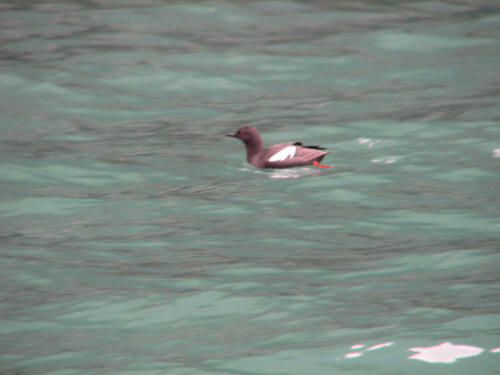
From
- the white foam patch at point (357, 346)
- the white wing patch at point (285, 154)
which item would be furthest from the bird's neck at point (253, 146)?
the white foam patch at point (357, 346)

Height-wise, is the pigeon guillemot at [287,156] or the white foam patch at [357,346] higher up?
the pigeon guillemot at [287,156]

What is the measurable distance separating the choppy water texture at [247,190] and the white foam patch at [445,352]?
0.01 m

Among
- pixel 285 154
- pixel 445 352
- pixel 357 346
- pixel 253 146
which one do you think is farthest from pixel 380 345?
pixel 253 146

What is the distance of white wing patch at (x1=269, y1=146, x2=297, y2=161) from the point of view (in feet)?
36.1

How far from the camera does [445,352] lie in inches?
223

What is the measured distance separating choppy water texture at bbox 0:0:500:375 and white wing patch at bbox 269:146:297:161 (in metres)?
0.20

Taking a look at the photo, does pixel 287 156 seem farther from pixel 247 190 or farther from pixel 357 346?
pixel 357 346

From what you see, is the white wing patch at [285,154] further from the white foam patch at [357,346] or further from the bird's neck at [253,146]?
the white foam patch at [357,346]

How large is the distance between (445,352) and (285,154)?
5581 millimetres

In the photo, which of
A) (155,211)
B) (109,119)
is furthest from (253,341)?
(109,119)

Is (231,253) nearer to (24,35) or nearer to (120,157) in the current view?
(120,157)

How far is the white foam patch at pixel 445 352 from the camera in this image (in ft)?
18.4

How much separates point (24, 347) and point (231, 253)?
216 cm

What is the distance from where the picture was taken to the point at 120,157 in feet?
38.2
